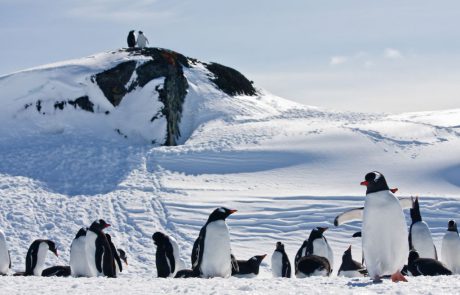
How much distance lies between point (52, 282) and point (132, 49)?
83.5ft

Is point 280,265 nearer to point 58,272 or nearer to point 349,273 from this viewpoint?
point 349,273

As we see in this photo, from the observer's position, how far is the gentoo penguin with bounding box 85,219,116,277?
30.5 ft

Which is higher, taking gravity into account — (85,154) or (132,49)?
(132,49)

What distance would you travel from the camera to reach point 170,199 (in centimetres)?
1888

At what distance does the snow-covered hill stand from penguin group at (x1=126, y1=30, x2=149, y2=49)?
66.4 inches

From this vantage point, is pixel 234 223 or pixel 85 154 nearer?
pixel 234 223

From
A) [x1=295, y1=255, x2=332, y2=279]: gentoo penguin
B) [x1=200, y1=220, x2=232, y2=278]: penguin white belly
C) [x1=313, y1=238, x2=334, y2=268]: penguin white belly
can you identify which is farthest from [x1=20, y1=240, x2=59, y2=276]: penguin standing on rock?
[x1=313, y1=238, x2=334, y2=268]: penguin white belly

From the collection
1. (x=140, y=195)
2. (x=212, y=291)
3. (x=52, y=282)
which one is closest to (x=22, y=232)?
(x=140, y=195)

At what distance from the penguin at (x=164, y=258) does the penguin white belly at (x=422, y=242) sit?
3725 millimetres

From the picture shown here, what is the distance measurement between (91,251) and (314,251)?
14.9ft

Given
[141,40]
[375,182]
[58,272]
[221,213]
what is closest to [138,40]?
[141,40]

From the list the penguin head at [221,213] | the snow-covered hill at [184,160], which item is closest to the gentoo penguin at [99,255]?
the penguin head at [221,213]

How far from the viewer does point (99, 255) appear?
934 centimetres

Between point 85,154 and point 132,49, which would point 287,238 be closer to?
point 85,154
